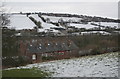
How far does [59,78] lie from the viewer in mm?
14266

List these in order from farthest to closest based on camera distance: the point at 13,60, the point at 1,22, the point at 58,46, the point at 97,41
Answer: the point at 97,41
the point at 58,46
the point at 13,60
the point at 1,22

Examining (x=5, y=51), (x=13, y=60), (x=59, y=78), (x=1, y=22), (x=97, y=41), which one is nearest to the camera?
(x=59, y=78)

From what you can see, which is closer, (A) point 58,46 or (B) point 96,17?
(A) point 58,46

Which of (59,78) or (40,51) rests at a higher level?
(59,78)

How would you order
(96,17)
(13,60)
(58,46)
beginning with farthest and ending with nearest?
(96,17) < (58,46) < (13,60)

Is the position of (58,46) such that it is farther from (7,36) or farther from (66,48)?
(7,36)

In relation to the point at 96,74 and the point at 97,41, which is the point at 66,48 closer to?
the point at 97,41

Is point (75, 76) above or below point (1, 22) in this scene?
below

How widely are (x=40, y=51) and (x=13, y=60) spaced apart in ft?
42.1

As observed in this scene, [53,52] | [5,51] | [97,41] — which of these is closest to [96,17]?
[97,41]

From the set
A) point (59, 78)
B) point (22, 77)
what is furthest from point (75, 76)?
point (22, 77)

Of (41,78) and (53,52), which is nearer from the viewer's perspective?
(41,78)

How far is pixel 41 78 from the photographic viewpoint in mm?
14539

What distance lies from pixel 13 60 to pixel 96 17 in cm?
10144
